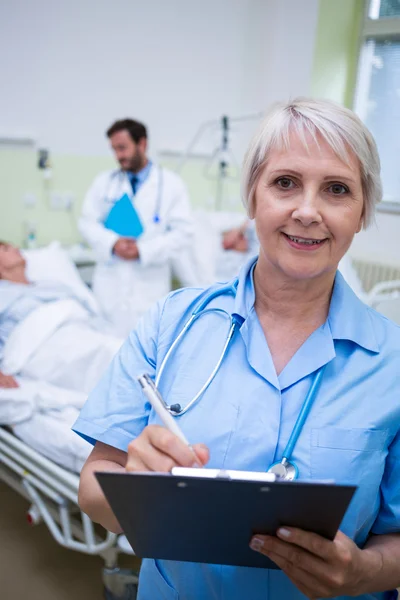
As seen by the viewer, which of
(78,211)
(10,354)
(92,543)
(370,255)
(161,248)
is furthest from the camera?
(370,255)

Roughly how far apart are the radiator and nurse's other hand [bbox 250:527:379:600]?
3.14 metres

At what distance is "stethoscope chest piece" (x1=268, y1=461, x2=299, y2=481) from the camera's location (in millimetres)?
727

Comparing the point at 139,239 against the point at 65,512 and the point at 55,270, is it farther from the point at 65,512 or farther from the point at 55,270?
the point at 65,512

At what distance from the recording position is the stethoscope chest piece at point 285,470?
2.38 ft

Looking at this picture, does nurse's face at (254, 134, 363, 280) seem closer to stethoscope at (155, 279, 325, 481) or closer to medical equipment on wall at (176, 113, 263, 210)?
stethoscope at (155, 279, 325, 481)

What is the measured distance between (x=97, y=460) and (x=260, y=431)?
28cm

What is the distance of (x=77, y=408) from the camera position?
5.98ft

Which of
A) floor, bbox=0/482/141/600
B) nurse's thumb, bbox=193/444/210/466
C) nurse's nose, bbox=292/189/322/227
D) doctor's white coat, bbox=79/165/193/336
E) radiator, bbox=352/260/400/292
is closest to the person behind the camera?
nurse's thumb, bbox=193/444/210/466

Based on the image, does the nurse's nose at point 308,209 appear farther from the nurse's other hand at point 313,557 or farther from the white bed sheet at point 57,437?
the white bed sheet at point 57,437

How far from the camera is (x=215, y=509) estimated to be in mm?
624

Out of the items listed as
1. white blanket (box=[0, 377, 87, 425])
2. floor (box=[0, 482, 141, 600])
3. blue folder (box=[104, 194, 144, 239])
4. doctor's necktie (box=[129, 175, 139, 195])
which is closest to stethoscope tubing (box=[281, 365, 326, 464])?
white blanket (box=[0, 377, 87, 425])

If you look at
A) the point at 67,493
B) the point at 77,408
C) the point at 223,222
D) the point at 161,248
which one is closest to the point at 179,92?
the point at 223,222

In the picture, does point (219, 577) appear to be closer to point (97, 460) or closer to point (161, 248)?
point (97, 460)

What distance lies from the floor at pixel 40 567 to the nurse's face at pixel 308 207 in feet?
4.91
